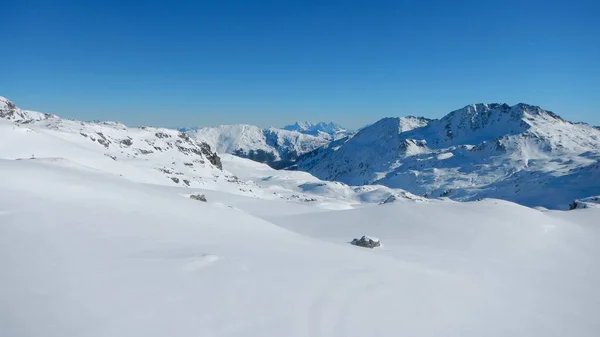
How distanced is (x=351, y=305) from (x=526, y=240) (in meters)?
17.2

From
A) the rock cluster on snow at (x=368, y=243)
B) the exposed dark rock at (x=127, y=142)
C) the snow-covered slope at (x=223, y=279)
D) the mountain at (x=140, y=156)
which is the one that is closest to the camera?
the snow-covered slope at (x=223, y=279)

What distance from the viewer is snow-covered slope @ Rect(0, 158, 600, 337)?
→ 18.7ft

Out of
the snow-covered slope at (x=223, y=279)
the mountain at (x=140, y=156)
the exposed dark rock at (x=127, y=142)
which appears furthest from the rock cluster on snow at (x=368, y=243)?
the exposed dark rock at (x=127, y=142)

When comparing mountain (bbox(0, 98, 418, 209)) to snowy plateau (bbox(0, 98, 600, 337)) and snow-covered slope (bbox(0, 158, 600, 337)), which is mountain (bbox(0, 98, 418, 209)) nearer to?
snow-covered slope (bbox(0, 158, 600, 337))

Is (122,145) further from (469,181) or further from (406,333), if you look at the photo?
(469,181)

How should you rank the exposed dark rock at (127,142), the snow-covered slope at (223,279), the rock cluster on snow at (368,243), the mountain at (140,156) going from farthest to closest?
the exposed dark rock at (127,142) → the mountain at (140,156) → the rock cluster on snow at (368,243) → the snow-covered slope at (223,279)

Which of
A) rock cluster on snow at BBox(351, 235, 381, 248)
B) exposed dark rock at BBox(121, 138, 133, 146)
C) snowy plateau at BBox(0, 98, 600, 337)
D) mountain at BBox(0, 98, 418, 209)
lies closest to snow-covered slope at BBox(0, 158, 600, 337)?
snowy plateau at BBox(0, 98, 600, 337)

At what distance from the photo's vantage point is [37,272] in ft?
21.2

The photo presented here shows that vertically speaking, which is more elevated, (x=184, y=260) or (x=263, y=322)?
(x=184, y=260)

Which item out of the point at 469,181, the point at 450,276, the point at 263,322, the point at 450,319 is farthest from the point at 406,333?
the point at 469,181

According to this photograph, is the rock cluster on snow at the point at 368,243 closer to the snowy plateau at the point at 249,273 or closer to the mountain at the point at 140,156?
the snowy plateau at the point at 249,273

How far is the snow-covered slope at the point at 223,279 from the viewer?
569cm

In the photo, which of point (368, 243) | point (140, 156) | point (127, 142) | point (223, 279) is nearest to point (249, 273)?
point (223, 279)

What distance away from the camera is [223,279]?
7348mm
